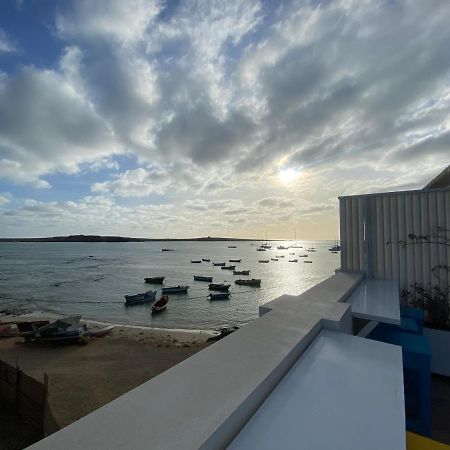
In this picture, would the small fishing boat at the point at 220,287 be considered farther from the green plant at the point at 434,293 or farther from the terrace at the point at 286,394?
the terrace at the point at 286,394

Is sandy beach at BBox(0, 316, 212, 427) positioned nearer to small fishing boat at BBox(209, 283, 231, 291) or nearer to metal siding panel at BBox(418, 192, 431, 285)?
Result: metal siding panel at BBox(418, 192, 431, 285)

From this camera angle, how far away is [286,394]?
5.54 feet

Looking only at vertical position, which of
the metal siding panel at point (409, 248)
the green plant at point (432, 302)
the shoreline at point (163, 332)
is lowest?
the shoreline at point (163, 332)

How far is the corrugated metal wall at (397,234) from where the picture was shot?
16.3 ft

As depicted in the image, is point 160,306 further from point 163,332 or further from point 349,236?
point 349,236

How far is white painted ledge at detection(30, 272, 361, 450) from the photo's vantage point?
1169 millimetres

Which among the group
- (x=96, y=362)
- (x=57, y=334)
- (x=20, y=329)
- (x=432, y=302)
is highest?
(x=432, y=302)

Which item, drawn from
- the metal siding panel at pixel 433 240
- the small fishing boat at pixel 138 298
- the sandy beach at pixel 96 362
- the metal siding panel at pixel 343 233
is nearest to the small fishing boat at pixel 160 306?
the small fishing boat at pixel 138 298

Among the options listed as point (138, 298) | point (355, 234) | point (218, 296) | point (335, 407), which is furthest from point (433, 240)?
point (138, 298)

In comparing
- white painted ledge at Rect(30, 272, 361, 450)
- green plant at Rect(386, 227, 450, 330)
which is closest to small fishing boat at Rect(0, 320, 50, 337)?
white painted ledge at Rect(30, 272, 361, 450)

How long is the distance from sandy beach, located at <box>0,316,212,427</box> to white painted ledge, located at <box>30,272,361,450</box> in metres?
7.62

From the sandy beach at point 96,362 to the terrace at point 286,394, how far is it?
25.1 feet

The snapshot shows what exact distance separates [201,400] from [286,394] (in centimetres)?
56

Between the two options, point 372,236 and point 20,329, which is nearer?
point 372,236
